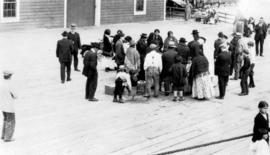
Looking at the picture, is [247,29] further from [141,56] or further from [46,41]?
[141,56]

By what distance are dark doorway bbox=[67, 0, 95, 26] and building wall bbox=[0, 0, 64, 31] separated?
0.79 meters

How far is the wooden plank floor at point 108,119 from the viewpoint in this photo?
12078 mm

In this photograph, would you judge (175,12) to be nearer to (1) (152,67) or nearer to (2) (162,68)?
(2) (162,68)

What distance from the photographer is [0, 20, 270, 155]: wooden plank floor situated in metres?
12.1

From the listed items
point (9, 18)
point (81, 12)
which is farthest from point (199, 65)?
point (81, 12)

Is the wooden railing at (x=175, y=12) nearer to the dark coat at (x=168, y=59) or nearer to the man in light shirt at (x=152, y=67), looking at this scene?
the dark coat at (x=168, y=59)

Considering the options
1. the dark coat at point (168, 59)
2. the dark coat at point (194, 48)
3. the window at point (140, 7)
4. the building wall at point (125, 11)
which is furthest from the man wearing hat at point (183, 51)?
the window at point (140, 7)

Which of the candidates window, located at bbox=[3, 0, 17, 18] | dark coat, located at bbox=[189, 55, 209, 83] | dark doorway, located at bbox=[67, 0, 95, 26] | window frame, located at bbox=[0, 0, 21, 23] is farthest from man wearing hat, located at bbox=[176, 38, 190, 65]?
dark doorway, located at bbox=[67, 0, 95, 26]

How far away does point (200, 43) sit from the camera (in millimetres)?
18375

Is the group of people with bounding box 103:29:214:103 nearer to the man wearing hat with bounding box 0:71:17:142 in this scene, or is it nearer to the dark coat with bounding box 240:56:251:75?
the dark coat with bounding box 240:56:251:75

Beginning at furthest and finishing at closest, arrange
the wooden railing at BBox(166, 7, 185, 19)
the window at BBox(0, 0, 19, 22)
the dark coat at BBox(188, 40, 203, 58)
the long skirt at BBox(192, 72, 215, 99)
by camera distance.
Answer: the wooden railing at BBox(166, 7, 185, 19) → the window at BBox(0, 0, 19, 22) → the dark coat at BBox(188, 40, 203, 58) → the long skirt at BBox(192, 72, 215, 99)

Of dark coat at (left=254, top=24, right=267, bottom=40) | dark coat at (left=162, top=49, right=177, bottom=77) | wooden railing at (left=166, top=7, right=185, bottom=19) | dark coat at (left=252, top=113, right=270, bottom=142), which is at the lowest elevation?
dark coat at (left=252, top=113, right=270, bottom=142)

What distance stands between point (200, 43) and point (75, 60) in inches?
184

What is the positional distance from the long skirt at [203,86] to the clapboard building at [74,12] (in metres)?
12.8
